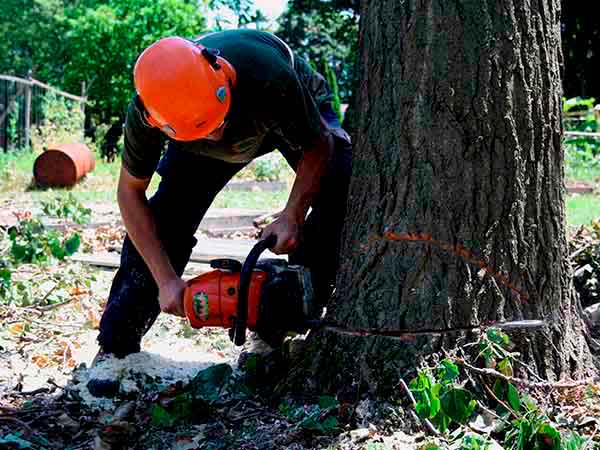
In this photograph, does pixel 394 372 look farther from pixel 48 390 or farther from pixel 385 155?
pixel 48 390

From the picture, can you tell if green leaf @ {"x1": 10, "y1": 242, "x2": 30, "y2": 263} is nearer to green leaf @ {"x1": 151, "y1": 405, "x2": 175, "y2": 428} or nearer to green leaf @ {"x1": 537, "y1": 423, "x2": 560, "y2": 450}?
green leaf @ {"x1": 151, "y1": 405, "x2": 175, "y2": 428}

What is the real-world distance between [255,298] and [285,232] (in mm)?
302

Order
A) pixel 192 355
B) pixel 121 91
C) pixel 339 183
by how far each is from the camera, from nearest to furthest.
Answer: pixel 339 183
pixel 192 355
pixel 121 91

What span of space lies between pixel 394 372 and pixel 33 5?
127 ft

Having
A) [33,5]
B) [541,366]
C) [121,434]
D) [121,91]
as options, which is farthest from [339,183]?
→ [33,5]

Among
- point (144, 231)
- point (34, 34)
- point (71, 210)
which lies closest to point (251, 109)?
point (144, 231)

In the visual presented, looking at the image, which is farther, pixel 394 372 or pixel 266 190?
pixel 266 190

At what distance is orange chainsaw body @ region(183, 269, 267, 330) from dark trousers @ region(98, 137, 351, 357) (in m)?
0.54

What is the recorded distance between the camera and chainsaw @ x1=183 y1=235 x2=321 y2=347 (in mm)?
2846

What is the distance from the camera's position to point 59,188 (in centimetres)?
1172

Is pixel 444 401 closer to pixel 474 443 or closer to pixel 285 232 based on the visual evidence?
pixel 474 443

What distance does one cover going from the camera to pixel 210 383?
9.22ft

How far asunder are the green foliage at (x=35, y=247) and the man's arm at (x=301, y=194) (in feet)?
8.55

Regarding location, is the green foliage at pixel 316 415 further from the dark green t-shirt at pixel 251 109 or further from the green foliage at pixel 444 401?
the dark green t-shirt at pixel 251 109
